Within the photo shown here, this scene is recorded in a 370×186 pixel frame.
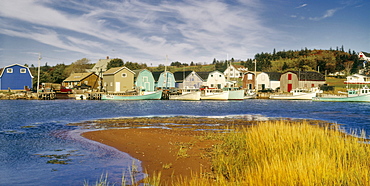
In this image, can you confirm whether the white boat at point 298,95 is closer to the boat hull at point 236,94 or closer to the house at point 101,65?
the boat hull at point 236,94

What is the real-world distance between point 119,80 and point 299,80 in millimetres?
50895

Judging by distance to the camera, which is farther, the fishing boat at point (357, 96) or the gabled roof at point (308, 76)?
the gabled roof at point (308, 76)

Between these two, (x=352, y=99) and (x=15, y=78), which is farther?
(x=15, y=78)

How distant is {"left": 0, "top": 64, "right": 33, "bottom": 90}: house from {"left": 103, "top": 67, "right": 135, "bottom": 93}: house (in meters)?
20.0

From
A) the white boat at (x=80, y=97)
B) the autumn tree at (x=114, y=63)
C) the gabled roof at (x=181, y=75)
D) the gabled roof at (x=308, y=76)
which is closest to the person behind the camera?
Answer: the white boat at (x=80, y=97)

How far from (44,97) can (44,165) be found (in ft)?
218

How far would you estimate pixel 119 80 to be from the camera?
275 feet

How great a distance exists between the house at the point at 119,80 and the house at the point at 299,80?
145 feet

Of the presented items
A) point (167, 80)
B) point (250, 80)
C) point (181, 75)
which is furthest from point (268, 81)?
point (167, 80)

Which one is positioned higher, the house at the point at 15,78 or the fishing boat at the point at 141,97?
the house at the point at 15,78

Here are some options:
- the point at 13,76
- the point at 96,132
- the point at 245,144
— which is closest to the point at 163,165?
the point at 245,144

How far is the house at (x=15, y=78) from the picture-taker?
3017 inches

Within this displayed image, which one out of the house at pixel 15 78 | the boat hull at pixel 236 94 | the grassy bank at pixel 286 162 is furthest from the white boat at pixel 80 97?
the grassy bank at pixel 286 162

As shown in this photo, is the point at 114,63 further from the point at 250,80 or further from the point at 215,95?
the point at 215,95
